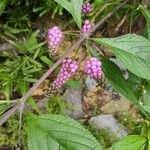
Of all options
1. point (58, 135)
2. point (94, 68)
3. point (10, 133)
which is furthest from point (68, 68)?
point (10, 133)

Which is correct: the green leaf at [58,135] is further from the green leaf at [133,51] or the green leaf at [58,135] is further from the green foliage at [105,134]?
the green foliage at [105,134]

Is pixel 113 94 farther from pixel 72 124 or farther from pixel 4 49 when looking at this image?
pixel 72 124

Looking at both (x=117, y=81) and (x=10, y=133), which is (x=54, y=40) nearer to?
(x=117, y=81)

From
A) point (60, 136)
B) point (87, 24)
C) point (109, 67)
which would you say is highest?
point (87, 24)

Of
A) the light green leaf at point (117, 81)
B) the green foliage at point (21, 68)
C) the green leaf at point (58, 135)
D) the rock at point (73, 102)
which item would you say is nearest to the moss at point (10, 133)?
the green foliage at point (21, 68)

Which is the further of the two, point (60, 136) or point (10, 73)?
point (10, 73)

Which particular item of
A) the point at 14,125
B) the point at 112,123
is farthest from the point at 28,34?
the point at 112,123

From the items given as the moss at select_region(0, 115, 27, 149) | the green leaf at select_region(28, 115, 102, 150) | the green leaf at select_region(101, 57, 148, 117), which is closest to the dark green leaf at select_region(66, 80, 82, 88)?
the moss at select_region(0, 115, 27, 149)
